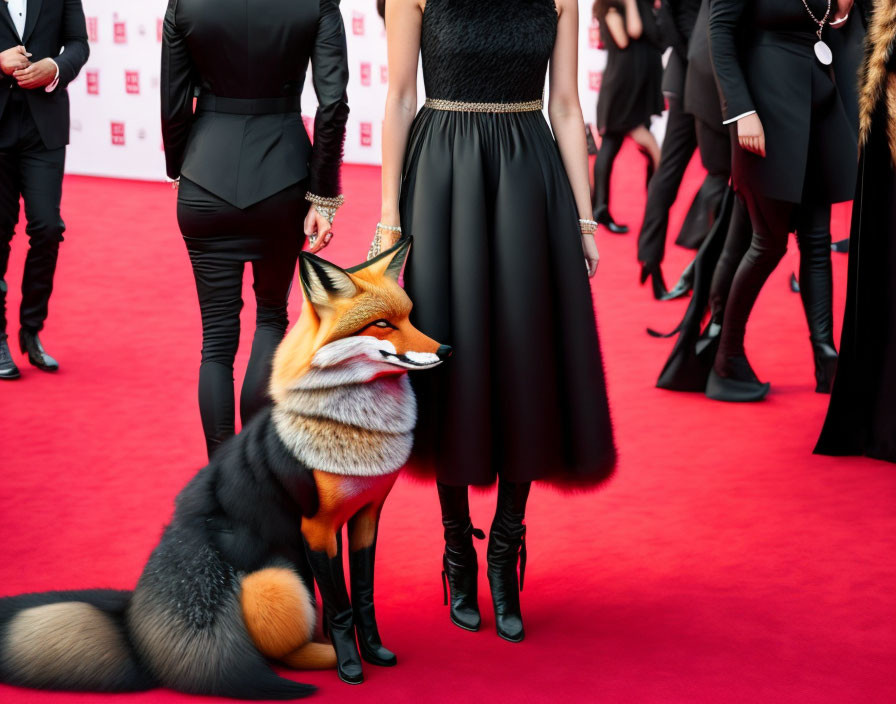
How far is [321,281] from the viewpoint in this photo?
2.27 metres

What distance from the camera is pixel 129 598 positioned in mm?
2449

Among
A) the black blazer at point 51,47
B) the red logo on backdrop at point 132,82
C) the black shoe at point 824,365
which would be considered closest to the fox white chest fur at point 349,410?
the black shoe at point 824,365

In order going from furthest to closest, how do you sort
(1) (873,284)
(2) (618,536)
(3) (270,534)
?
(1) (873,284)
(2) (618,536)
(3) (270,534)

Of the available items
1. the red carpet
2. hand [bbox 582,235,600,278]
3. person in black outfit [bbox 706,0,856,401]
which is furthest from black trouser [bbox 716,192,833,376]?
hand [bbox 582,235,600,278]

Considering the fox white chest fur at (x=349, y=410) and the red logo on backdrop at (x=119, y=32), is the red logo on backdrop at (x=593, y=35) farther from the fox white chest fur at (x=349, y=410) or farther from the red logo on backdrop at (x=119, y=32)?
the fox white chest fur at (x=349, y=410)

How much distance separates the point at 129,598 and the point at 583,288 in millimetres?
1220

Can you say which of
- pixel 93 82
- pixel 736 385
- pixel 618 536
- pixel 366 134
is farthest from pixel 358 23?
pixel 618 536

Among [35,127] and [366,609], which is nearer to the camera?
[366,609]

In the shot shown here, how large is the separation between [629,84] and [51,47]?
3.76 m

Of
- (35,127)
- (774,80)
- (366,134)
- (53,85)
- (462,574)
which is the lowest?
(366,134)

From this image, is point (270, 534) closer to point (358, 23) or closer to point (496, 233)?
point (496, 233)

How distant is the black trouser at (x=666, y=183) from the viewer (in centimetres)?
606

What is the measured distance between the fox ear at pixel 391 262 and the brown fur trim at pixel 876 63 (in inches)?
70.9

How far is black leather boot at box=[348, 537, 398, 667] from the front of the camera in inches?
101
